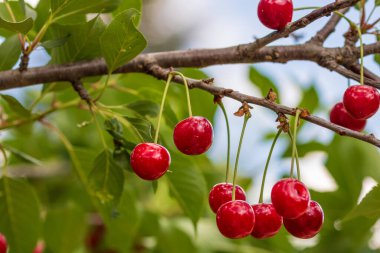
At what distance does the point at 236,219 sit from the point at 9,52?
1122 mm

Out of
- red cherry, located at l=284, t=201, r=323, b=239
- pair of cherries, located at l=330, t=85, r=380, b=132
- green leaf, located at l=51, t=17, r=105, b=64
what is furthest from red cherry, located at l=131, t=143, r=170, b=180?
green leaf, located at l=51, t=17, r=105, b=64

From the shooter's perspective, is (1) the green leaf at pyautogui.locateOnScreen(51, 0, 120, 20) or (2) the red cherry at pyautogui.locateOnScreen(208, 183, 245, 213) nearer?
(2) the red cherry at pyautogui.locateOnScreen(208, 183, 245, 213)

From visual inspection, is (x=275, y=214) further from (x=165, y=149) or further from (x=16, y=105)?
(x=16, y=105)

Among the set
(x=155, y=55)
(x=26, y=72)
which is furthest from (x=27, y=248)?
(x=155, y=55)

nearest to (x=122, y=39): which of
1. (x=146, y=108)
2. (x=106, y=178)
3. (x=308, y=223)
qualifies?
(x=146, y=108)

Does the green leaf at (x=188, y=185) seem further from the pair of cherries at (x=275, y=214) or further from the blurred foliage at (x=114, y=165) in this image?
the pair of cherries at (x=275, y=214)

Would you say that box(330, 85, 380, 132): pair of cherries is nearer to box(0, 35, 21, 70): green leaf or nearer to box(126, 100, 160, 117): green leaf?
box(126, 100, 160, 117): green leaf

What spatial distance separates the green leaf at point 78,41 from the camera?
2.23 m

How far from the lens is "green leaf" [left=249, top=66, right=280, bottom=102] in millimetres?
3191

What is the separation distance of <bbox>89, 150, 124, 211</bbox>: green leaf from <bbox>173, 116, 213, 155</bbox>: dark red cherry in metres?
0.50

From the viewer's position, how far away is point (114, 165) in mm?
2240

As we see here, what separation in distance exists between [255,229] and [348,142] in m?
1.44

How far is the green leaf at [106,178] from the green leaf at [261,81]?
3.88ft

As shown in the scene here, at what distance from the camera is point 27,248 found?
8.69ft
